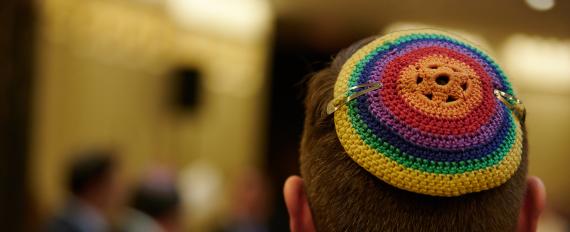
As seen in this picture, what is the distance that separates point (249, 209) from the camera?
15.6 feet

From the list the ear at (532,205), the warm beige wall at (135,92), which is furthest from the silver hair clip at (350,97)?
the warm beige wall at (135,92)

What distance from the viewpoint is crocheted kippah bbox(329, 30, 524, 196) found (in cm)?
86

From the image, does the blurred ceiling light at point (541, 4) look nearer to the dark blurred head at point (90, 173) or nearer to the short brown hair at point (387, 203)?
the dark blurred head at point (90, 173)

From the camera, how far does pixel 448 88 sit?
88 cm

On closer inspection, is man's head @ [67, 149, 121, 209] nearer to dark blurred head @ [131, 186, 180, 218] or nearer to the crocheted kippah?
dark blurred head @ [131, 186, 180, 218]

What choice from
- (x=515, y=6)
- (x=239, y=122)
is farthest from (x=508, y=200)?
(x=239, y=122)

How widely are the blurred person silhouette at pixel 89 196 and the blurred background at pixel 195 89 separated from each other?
0.06 ft

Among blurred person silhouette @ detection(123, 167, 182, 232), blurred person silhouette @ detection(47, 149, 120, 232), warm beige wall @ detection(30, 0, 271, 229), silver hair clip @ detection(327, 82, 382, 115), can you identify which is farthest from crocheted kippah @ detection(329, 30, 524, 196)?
warm beige wall @ detection(30, 0, 271, 229)

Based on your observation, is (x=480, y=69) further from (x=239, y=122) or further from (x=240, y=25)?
(x=239, y=122)

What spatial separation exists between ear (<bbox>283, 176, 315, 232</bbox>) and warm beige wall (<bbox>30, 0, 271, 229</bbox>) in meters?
3.98

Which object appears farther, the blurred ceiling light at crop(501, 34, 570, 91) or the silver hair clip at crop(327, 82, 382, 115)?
the blurred ceiling light at crop(501, 34, 570, 91)

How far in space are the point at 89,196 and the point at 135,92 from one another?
12.0 feet

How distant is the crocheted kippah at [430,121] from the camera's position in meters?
0.86

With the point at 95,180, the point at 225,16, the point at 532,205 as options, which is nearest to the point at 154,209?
the point at 95,180
